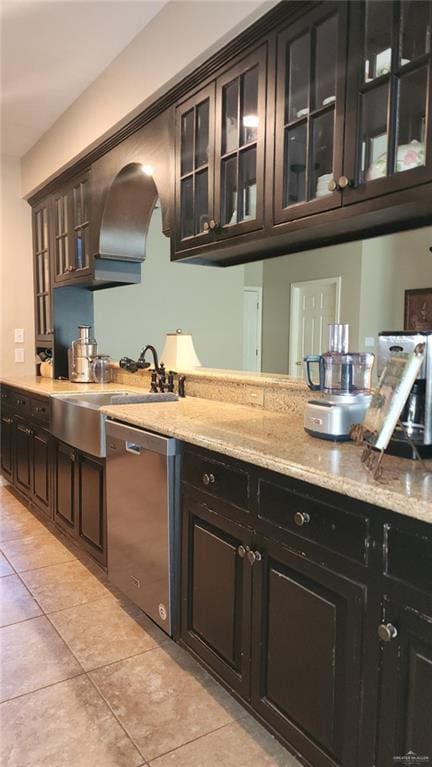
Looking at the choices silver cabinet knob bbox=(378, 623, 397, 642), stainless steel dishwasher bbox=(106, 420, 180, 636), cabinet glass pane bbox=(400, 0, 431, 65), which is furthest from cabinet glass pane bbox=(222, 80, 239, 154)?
silver cabinet knob bbox=(378, 623, 397, 642)

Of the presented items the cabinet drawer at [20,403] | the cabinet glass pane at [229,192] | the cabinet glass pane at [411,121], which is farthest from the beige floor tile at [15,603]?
the cabinet glass pane at [411,121]

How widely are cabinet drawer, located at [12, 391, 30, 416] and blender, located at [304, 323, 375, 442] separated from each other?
2.33 metres

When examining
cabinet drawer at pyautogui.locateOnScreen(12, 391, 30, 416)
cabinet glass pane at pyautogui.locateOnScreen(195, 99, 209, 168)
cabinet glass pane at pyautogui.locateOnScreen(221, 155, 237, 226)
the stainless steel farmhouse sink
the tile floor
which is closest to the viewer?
the tile floor

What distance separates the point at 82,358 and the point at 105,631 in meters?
2.20

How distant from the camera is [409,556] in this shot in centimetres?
105

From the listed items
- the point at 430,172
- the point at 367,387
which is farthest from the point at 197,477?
the point at 430,172

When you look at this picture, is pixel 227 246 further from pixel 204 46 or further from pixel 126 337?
pixel 126 337

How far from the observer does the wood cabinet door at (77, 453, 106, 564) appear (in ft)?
8.13

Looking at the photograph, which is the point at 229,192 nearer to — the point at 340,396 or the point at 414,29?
the point at 414,29

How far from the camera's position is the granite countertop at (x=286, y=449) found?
1096mm

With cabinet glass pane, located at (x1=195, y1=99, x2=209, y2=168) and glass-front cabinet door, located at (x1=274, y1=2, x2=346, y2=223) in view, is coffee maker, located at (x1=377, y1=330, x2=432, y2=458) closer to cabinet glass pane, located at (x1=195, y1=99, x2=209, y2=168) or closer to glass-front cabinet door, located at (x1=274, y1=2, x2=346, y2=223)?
glass-front cabinet door, located at (x1=274, y1=2, x2=346, y2=223)

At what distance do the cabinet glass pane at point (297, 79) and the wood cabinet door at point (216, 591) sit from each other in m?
1.39

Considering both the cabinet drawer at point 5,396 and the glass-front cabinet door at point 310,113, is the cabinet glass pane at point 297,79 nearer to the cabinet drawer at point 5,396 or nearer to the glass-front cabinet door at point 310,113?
the glass-front cabinet door at point 310,113

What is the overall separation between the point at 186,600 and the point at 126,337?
3.19 meters
